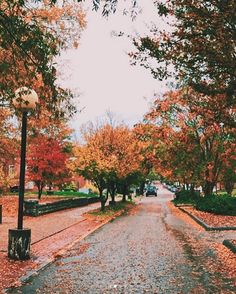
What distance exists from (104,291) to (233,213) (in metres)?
17.5

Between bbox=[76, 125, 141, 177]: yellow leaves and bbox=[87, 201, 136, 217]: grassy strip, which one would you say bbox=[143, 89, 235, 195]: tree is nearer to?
bbox=[76, 125, 141, 177]: yellow leaves

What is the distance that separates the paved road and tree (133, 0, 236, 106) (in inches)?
175

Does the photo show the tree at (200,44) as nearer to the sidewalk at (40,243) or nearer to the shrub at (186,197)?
the sidewalk at (40,243)

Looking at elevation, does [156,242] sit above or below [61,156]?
below

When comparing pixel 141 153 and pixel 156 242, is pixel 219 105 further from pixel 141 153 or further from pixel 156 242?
pixel 141 153

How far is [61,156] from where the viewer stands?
1674 inches

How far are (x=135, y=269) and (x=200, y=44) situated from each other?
622cm

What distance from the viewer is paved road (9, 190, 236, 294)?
Result: 7586 millimetres

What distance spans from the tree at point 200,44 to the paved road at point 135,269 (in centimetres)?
443

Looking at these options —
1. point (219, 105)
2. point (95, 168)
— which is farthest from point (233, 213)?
point (219, 105)

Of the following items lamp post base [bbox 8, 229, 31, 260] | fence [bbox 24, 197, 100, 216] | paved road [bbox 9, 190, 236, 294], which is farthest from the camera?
fence [bbox 24, 197, 100, 216]

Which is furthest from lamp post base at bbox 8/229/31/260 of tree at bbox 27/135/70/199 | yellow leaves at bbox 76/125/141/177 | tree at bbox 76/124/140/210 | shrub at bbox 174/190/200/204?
shrub at bbox 174/190/200/204

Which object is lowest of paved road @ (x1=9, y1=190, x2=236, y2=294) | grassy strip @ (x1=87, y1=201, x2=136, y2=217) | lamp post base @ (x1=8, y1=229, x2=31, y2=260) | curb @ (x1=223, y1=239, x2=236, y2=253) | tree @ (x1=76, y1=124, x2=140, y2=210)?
paved road @ (x1=9, y1=190, x2=236, y2=294)

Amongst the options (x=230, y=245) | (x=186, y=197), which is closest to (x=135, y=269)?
(x=230, y=245)
